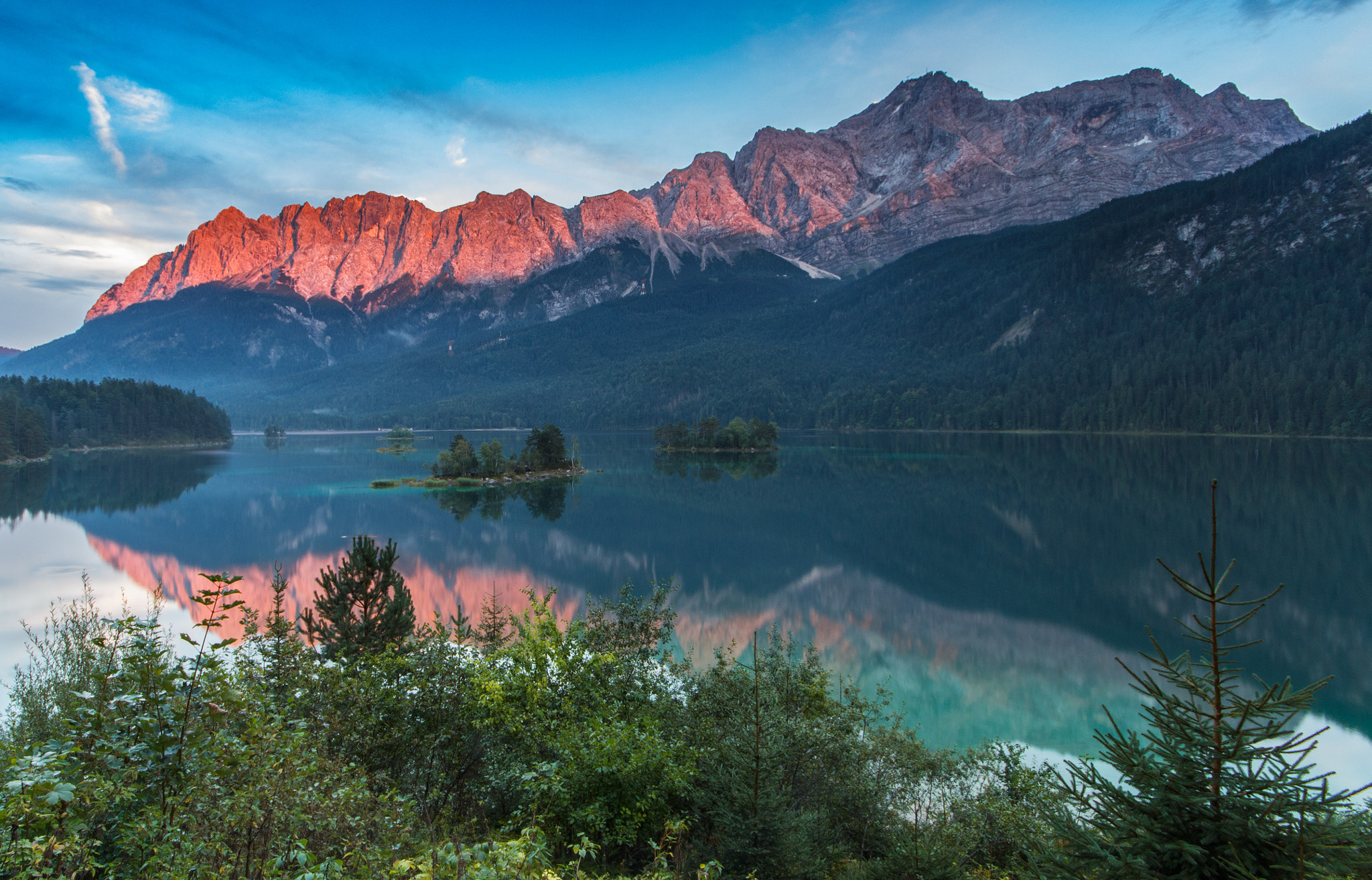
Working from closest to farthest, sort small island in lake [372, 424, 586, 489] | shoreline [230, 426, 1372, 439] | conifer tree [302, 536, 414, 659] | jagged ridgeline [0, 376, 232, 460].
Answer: conifer tree [302, 536, 414, 659]
small island in lake [372, 424, 586, 489]
shoreline [230, 426, 1372, 439]
jagged ridgeline [0, 376, 232, 460]

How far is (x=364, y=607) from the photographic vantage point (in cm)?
1991

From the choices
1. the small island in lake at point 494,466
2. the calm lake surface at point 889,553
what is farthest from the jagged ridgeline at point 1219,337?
the small island in lake at point 494,466

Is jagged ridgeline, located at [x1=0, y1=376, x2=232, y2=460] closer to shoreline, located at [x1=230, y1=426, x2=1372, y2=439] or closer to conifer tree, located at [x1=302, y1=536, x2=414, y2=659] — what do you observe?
shoreline, located at [x1=230, y1=426, x2=1372, y2=439]

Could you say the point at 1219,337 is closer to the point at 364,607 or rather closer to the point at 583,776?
the point at 364,607

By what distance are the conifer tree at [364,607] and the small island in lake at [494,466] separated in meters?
61.4

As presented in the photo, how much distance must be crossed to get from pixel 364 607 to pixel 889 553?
1322 inches

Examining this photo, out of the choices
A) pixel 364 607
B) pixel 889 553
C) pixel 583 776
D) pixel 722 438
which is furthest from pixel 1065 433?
pixel 583 776

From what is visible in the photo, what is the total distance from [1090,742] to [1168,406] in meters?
131

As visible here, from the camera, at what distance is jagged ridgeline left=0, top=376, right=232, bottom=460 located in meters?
112

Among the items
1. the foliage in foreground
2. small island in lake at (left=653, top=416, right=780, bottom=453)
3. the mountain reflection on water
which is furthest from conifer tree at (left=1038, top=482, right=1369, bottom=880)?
small island in lake at (left=653, top=416, right=780, bottom=453)

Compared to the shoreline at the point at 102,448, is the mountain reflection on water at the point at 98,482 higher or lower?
lower

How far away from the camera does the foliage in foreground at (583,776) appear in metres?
4.60

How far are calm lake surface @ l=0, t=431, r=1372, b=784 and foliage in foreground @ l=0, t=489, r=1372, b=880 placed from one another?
918 cm

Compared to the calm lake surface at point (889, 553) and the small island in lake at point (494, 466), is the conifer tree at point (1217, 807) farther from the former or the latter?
the small island in lake at point (494, 466)
